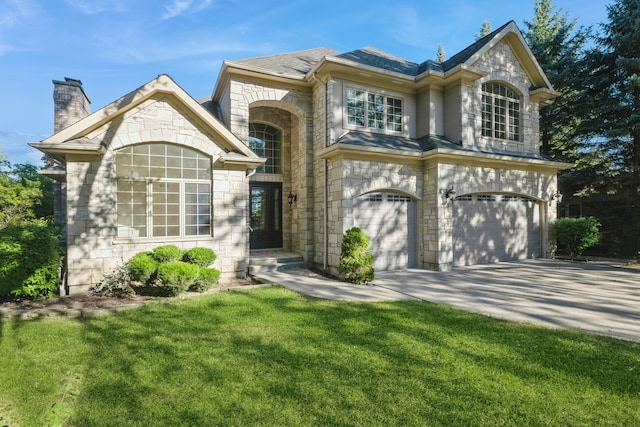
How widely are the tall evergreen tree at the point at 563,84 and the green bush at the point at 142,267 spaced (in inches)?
672

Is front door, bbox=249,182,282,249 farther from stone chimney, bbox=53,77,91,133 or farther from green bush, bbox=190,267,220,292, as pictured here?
stone chimney, bbox=53,77,91,133

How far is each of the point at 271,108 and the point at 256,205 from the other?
3.49 meters

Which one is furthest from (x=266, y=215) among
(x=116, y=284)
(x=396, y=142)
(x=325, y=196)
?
(x=116, y=284)

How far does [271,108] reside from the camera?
11.4m

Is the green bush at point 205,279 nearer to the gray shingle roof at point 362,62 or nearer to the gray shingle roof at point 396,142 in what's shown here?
the gray shingle roof at point 396,142

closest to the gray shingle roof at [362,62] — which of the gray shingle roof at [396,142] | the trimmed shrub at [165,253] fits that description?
the gray shingle roof at [396,142]

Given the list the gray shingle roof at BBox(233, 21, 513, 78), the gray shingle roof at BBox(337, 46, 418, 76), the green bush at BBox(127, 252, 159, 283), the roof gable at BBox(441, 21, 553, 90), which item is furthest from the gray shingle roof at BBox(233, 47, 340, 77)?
the green bush at BBox(127, 252, 159, 283)

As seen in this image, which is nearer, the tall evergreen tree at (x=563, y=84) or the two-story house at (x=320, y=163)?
the two-story house at (x=320, y=163)

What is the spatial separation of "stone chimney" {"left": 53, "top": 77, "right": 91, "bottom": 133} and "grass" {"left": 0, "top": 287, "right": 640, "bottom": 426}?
25.8 feet

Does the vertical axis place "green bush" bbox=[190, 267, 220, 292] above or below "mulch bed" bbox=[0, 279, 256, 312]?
above

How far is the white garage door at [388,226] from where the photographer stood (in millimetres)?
9414

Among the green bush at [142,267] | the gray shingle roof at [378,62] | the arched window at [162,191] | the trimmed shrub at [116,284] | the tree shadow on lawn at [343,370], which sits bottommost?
the tree shadow on lawn at [343,370]

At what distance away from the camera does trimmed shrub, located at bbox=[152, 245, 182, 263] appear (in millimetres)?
7109

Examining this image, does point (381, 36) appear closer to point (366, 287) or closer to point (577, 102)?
point (577, 102)
